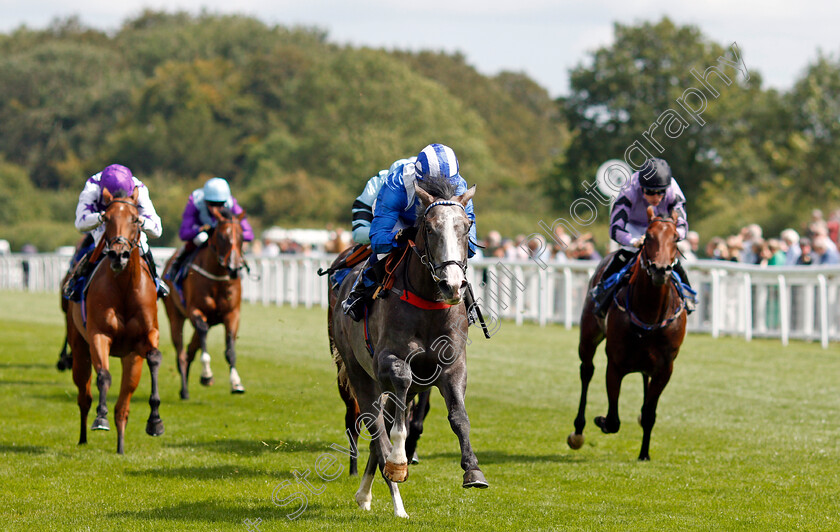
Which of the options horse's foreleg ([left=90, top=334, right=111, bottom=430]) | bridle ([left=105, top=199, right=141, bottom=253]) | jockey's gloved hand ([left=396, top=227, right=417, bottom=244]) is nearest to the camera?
jockey's gloved hand ([left=396, top=227, right=417, bottom=244])

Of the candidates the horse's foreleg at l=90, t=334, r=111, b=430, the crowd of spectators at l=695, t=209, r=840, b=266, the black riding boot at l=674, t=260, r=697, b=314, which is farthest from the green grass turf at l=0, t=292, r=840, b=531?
the crowd of spectators at l=695, t=209, r=840, b=266

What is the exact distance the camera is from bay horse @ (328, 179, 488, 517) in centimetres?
495

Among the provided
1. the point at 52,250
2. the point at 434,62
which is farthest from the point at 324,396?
the point at 434,62

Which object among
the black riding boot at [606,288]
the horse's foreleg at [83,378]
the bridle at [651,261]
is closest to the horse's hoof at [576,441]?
the black riding boot at [606,288]

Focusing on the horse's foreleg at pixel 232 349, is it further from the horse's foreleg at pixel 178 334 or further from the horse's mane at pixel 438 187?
the horse's mane at pixel 438 187

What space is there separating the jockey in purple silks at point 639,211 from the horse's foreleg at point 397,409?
2.69m

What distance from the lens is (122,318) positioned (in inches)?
297

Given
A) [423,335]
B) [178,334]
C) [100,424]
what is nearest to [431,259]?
[423,335]

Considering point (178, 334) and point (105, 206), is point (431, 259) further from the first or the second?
point (178, 334)

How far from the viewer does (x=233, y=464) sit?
23.8ft

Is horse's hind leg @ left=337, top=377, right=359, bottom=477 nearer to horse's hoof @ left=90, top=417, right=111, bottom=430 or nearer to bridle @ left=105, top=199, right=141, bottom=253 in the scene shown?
bridle @ left=105, top=199, right=141, bottom=253

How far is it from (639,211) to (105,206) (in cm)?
382

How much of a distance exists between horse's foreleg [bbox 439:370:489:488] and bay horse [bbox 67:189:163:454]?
2969 millimetres

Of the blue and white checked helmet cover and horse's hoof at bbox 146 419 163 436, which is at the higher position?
the blue and white checked helmet cover
